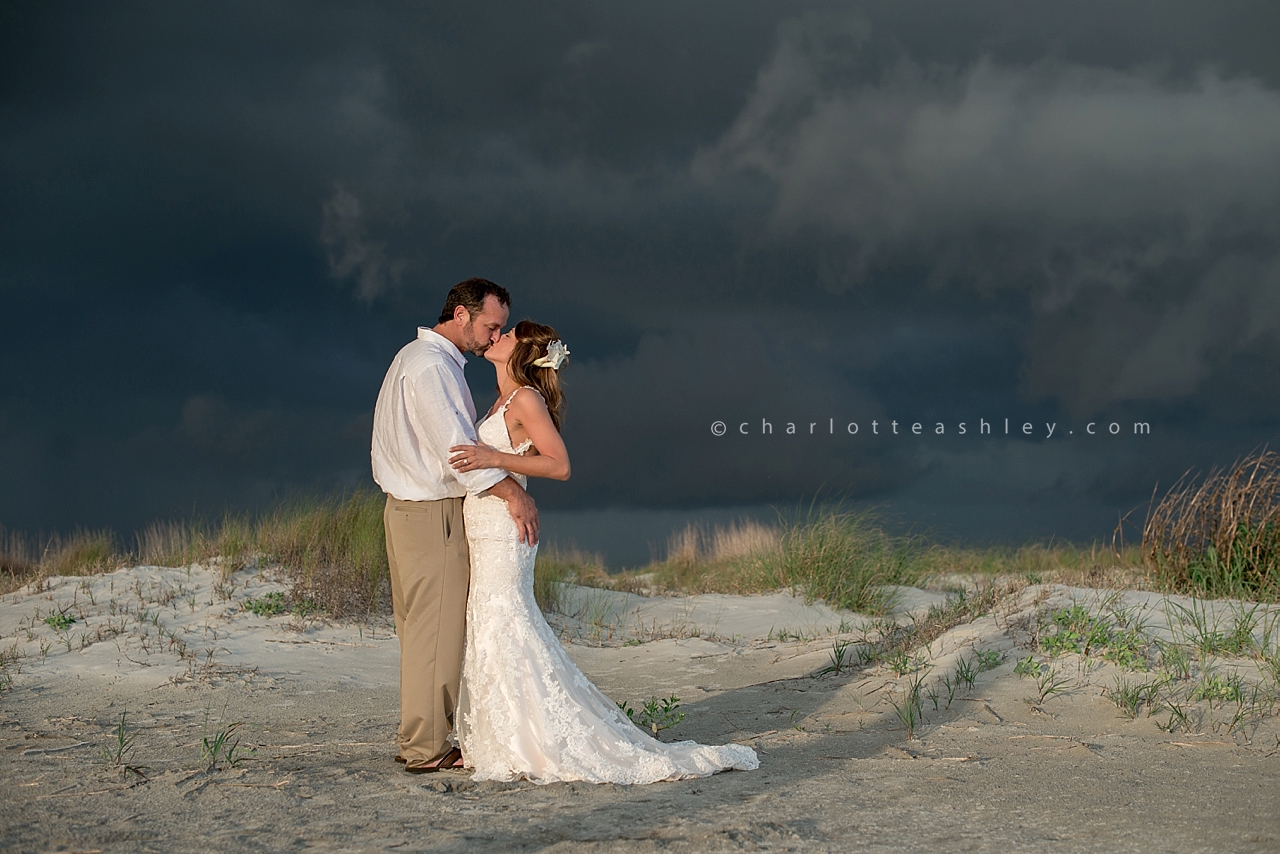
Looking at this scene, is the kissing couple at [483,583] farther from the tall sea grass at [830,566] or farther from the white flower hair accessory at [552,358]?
the tall sea grass at [830,566]

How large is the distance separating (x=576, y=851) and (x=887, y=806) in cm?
150

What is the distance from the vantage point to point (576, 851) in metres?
3.57

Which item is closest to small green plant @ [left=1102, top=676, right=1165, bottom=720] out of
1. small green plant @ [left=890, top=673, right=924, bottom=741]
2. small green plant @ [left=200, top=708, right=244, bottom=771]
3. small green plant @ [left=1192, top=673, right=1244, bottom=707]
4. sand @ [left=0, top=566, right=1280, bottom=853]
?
sand @ [left=0, top=566, right=1280, bottom=853]

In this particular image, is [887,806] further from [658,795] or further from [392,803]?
[392,803]

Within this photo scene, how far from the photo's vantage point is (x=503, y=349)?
514 centimetres

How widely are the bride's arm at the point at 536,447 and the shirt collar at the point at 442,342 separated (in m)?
0.42

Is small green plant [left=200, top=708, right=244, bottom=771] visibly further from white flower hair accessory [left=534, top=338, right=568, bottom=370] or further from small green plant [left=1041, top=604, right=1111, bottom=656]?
small green plant [left=1041, top=604, right=1111, bottom=656]

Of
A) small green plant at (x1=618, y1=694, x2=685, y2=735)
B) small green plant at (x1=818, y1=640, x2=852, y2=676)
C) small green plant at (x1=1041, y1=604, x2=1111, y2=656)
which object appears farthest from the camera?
small green plant at (x1=818, y1=640, x2=852, y2=676)

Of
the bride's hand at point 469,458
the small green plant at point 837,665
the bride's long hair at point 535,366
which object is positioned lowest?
the small green plant at point 837,665

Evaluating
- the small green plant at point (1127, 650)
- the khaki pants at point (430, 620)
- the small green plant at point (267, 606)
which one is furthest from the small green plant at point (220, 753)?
the small green plant at point (1127, 650)

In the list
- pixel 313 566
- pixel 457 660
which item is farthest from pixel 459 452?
pixel 313 566

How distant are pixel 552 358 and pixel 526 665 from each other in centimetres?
153

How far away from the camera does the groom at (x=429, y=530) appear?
487 centimetres

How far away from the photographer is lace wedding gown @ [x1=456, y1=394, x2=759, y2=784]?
4672 mm
